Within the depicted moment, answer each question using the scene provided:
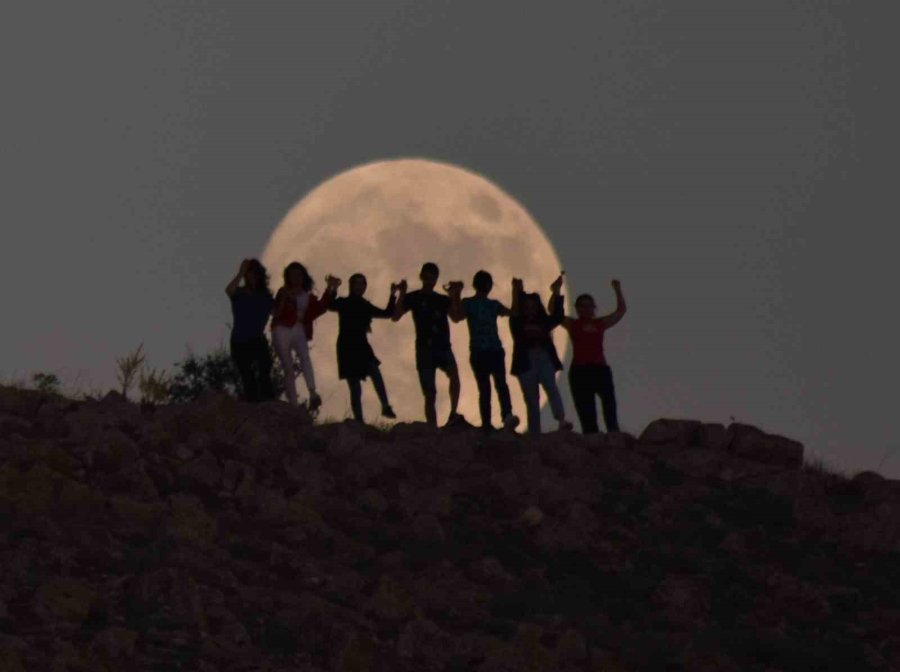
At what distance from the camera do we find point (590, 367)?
2205 centimetres

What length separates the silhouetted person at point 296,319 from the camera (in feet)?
73.6

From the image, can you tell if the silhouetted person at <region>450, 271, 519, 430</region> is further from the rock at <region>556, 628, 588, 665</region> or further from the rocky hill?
the rock at <region>556, 628, 588, 665</region>

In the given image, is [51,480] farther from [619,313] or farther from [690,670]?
[619,313]

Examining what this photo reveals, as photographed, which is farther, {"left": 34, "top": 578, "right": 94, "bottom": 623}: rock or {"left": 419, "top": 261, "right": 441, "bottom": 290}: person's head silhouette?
{"left": 419, "top": 261, "right": 441, "bottom": 290}: person's head silhouette

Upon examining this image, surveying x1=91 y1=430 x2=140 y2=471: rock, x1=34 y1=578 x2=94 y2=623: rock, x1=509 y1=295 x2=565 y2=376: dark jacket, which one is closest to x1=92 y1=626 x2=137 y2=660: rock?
x1=34 y1=578 x2=94 y2=623: rock

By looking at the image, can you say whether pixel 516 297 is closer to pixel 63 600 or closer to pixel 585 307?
pixel 585 307

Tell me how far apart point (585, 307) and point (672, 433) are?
5.80ft

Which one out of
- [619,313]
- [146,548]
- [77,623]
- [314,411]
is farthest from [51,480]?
[619,313]

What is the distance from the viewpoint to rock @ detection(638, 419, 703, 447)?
2133cm

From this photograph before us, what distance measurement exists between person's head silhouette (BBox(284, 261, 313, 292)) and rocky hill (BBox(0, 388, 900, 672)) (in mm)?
2743

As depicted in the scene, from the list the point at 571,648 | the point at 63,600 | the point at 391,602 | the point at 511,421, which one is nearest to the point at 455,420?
the point at 511,421

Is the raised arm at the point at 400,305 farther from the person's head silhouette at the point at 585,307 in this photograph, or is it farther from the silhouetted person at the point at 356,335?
the person's head silhouette at the point at 585,307

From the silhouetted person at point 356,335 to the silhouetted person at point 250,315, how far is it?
3.36 feet

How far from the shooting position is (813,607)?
58.3 ft
